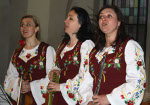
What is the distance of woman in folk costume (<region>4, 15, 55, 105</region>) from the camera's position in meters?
2.77

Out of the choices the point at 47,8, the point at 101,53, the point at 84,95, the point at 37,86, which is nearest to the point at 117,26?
the point at 101,53

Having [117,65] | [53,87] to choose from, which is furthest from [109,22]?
[53,87]

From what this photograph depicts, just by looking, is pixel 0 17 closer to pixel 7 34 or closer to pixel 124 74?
pixel 7 34

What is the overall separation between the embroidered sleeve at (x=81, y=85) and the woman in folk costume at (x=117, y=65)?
88 mm

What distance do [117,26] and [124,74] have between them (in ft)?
1.51

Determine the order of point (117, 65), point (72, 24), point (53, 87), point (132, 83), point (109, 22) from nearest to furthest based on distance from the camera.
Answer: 1. point (132, 83)
2. point (117, 65)
3. point (109, 22)
4. point (53, 87)
5. point (72, 24)

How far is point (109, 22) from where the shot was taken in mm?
2131

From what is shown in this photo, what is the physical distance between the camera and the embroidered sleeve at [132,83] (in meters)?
1.86

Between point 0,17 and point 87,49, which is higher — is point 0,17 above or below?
above

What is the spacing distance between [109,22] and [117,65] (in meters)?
0.39

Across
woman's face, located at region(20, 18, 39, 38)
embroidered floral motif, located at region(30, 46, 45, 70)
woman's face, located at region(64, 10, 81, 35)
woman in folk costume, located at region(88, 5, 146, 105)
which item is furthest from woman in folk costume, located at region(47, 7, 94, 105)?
woman's face, located at region(20, 18, 39, 38)

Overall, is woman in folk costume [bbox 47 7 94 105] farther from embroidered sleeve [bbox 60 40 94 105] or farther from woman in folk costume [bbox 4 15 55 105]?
woman in folk costume [bbox 4 15 55 105]

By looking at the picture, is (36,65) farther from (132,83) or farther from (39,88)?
(132,83)

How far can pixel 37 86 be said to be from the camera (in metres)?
2.77
